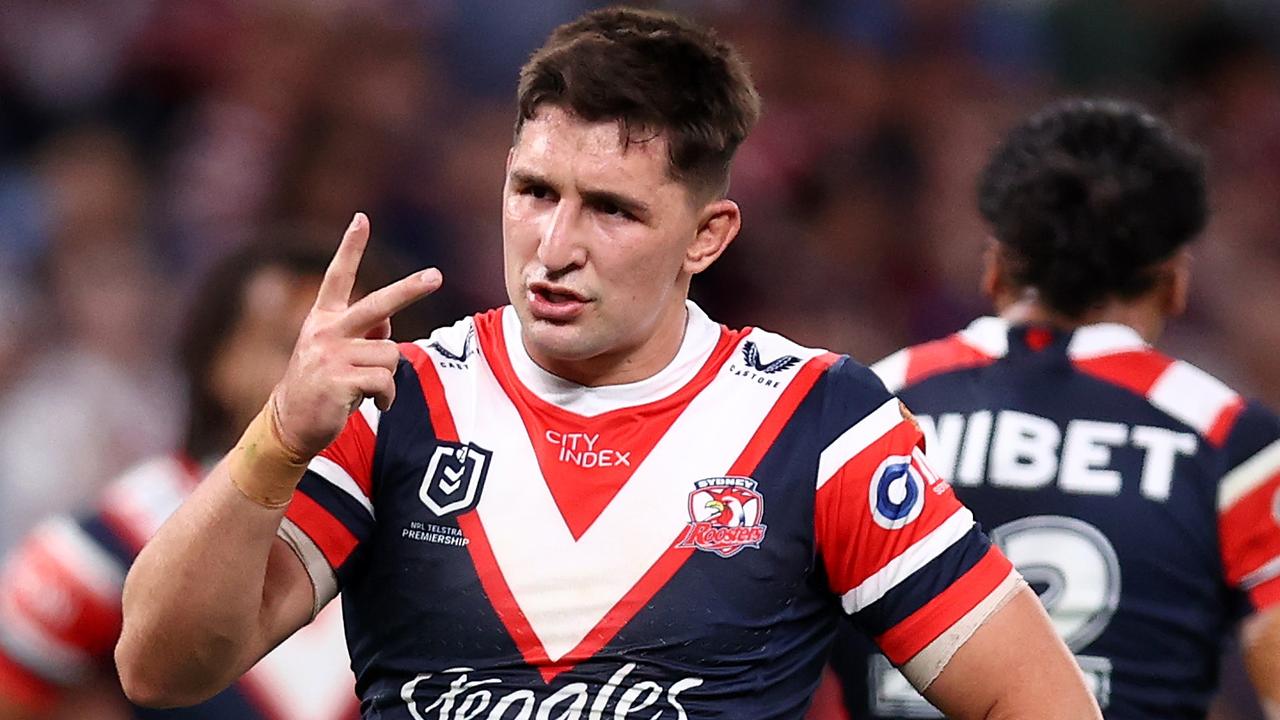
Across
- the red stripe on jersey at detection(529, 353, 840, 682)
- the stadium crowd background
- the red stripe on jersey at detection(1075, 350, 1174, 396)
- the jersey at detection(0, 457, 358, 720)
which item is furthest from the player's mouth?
the stadium crowd background

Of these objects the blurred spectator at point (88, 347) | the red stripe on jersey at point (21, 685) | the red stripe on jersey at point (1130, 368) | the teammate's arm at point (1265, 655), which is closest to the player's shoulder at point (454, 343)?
the red stripe on jersey at point (1130, 368)

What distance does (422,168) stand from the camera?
831cm

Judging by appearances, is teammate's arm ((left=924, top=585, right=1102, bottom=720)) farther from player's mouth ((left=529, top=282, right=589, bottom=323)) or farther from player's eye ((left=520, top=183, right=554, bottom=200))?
player's eye ((left=520, top=183, right=554, bottom=200))

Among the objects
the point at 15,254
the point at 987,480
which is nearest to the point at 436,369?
the point at 987,480

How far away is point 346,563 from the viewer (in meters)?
2.96

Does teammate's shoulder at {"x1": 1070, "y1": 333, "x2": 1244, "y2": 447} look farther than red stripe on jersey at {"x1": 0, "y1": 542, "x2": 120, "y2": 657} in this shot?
No

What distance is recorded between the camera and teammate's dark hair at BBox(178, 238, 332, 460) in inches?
179

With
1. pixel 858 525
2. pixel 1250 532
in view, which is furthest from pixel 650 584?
pixel 1250 532

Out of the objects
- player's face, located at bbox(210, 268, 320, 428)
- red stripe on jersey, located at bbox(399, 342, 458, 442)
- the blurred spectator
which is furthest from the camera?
the blurred spectator

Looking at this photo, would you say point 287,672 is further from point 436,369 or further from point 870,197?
point 870,197

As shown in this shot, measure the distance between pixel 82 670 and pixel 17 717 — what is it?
168 millimetres

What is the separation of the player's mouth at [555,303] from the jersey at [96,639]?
1647mm

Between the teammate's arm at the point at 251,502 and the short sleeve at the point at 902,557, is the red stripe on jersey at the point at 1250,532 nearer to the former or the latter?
the short sleeve at the point at 902,557

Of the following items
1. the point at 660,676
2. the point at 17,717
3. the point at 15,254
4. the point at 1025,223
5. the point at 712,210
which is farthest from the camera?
the point at 15,254
